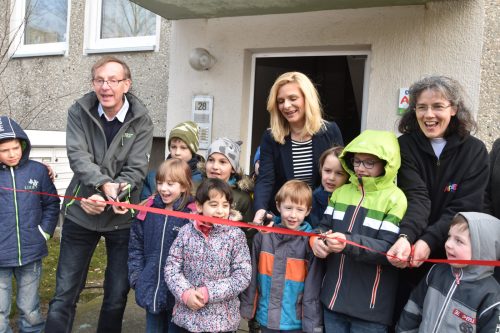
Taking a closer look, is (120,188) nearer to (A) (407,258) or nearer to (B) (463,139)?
(A) (407,258)

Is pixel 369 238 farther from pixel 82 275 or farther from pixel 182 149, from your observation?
pixel 82 275

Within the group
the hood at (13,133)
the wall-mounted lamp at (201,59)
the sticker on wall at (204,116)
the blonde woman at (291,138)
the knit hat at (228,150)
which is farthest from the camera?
the sticker on wall at (204,116)

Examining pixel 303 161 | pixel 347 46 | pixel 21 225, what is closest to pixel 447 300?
pixel 303 161

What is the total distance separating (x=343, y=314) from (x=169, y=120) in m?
4.01

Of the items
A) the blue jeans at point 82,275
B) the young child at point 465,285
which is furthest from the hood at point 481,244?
the blue jeans at point 82,275

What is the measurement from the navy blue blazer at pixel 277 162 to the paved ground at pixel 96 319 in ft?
5.17

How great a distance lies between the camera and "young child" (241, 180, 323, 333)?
2408 mm

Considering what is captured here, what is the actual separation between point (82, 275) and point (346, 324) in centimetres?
173

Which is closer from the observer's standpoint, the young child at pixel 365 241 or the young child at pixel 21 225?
the young child at pixel 365 241

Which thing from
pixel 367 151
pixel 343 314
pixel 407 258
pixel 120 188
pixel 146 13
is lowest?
pixel 343 314

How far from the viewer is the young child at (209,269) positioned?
239 cm

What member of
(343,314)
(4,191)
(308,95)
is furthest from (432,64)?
(4,191)

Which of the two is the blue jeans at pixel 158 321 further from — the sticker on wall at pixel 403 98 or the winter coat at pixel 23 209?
the sticker on wall at pixel 403 98

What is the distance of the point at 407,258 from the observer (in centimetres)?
210
